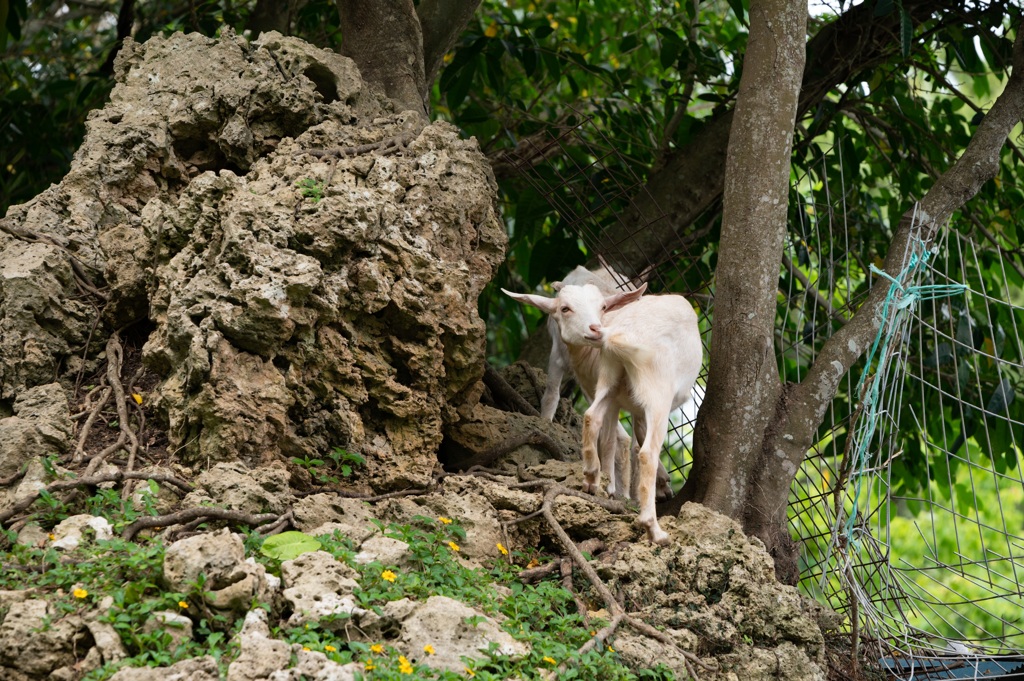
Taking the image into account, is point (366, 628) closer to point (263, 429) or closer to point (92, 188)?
point (263, 429)

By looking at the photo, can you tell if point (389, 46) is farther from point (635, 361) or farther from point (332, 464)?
point (332, 464)

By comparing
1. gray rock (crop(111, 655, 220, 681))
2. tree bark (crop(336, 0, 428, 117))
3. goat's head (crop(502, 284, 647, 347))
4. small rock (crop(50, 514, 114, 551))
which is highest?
tree bark (crop(336, 0, 428, 117))

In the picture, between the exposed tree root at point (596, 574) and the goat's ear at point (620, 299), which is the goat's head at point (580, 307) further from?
the exposed tree root at point (596, 574)

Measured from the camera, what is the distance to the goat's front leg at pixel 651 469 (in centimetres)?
508

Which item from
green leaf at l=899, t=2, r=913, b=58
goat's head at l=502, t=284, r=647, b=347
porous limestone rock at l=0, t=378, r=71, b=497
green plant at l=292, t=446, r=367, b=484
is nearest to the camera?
porous limestone rock at l=0, t=378, r=71, b=497

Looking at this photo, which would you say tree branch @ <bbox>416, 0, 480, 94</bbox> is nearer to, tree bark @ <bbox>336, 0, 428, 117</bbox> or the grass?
tree bark @ <bbox>336, 0, 428, 117</bbox>

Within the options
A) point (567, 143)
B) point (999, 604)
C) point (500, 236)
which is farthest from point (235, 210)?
point (999, 604)

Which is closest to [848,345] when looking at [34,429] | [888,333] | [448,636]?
[888,333]

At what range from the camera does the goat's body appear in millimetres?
5422

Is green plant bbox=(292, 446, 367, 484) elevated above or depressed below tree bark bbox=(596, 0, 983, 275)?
below

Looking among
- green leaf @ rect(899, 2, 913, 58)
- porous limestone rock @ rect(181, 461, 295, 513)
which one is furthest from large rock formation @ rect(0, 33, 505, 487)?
green leaf @ rect(899, 2, 913, 58)

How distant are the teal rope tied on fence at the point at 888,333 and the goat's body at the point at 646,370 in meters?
0.92

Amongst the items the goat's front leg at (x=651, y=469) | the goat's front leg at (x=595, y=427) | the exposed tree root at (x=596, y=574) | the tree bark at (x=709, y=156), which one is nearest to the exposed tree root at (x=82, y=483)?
the exposed tree root at (x=596, y=574)

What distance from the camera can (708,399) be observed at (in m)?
5.76
